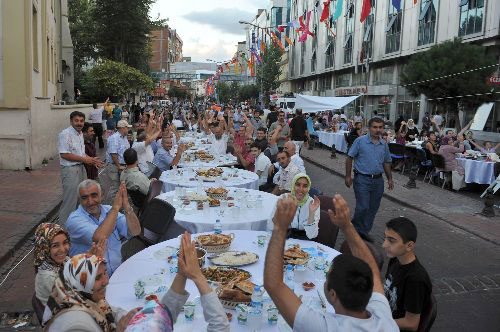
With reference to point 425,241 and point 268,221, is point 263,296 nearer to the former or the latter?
point 268,221

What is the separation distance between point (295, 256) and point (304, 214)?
1246 millimetres

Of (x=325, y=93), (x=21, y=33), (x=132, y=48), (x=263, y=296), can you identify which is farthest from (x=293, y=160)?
(x=325, y=93)

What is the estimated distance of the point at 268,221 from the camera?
18.9 feet

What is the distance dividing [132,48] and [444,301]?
3935 cm

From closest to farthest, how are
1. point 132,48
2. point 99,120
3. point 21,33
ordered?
point 21,33 → point 99,120 → point 132,48

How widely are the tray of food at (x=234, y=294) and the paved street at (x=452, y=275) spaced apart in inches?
102

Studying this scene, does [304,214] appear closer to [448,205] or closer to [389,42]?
[448,205]

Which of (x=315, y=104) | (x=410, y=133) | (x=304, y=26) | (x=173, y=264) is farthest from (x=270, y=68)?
(x=173, y=264)

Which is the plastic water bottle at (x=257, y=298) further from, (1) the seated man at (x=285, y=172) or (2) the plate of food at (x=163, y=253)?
(1) the seated man at (x=285, y=172)

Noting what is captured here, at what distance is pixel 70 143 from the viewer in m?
7.29

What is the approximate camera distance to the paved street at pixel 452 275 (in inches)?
204

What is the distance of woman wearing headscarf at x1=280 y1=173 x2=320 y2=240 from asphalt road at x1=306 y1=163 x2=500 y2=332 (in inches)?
64.6

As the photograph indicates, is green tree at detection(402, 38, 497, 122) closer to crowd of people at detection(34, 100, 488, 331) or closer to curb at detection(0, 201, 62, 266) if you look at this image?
crowd of people at detection(34, 100, 488, 331)

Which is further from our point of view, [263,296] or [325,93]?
[325,93]
